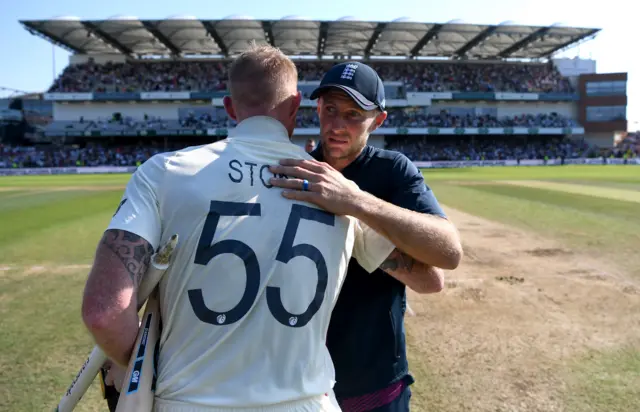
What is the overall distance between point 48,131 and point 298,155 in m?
69.2

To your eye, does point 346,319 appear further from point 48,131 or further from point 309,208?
point 48,131

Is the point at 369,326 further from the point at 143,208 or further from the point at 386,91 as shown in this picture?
the point at 386,91

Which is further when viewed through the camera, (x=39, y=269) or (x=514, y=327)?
(x=39, y=269)

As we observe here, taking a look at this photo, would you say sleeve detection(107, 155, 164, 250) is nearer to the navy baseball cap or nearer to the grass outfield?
the navy baseball cap

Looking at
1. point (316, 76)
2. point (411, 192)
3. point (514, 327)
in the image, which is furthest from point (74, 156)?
point (411, 192)

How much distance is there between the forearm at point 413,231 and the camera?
6.34 ft

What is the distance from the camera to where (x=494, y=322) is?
5.83m

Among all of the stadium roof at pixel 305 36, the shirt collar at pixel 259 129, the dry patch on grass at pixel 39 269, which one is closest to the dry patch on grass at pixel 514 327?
the shirt collar at pixel 259 129

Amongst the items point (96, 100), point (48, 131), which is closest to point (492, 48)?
point (96, 100)

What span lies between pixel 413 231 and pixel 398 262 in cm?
27

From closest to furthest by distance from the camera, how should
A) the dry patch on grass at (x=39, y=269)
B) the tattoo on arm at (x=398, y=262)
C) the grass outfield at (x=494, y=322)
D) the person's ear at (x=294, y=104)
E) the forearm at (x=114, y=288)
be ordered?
the forearm at (x=114, y=288) → the person's ear at (x=294, y=104) → the tattoo on arm at (x=398, y=262) → the grass outfield at (x=494, y=322) → the dry patch on grass at (x=39, y=269)

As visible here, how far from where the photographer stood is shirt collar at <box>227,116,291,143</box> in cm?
192

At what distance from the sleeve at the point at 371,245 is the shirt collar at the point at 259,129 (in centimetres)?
52

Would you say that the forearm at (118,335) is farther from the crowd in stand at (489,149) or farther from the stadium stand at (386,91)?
the crowd in stand at (489,149)
